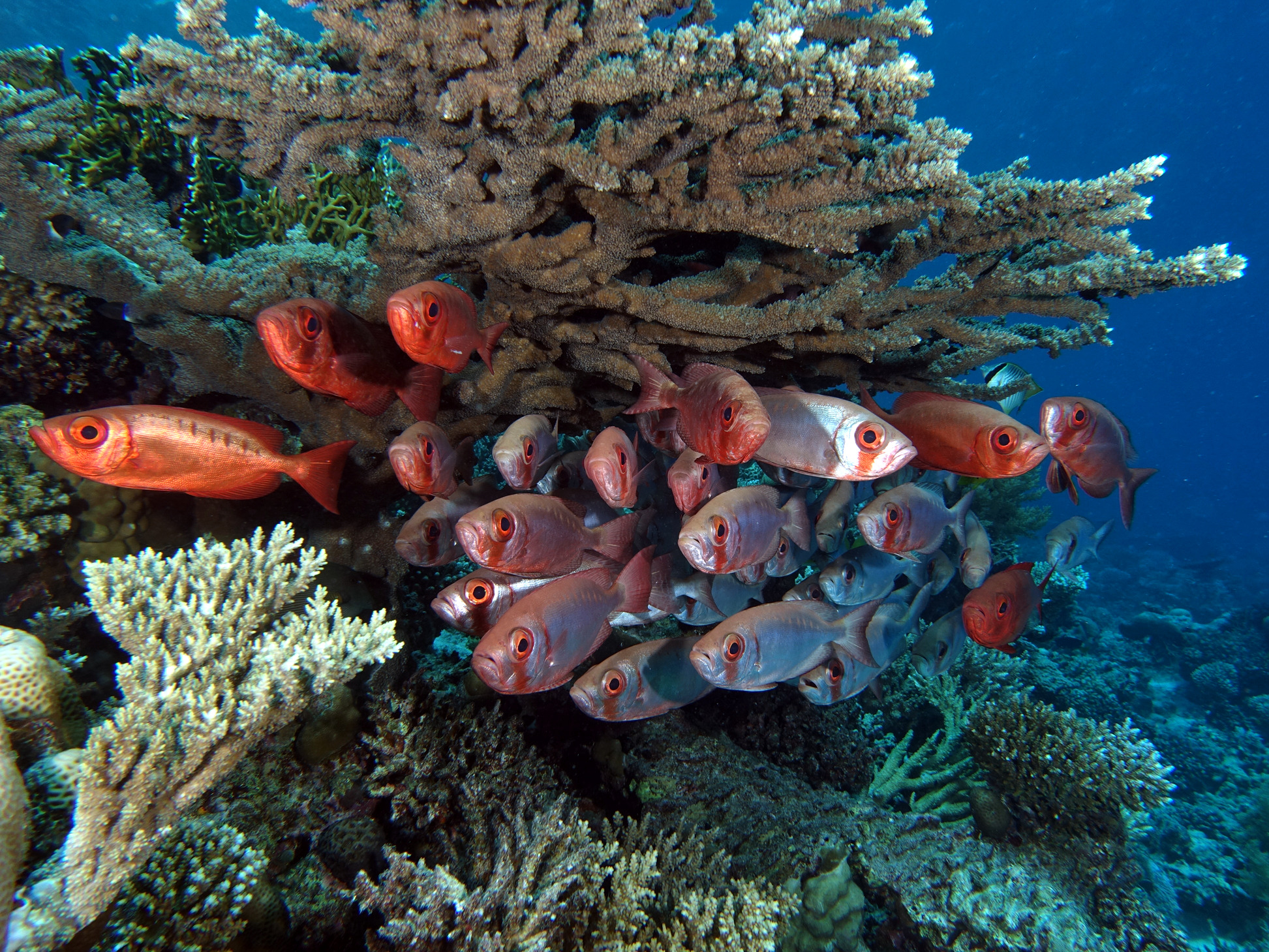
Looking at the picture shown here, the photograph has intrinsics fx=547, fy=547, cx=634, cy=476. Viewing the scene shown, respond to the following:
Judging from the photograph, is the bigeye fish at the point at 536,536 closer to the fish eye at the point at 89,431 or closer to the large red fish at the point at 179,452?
the large red fish at the point at 179,452

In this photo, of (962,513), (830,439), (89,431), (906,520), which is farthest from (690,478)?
(89,431)

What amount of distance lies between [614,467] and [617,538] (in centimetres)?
51

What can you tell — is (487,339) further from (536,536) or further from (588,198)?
(536,536)

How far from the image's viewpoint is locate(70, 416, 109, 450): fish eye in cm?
193

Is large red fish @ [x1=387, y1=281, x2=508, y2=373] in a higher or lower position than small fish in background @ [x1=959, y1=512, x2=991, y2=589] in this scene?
higher

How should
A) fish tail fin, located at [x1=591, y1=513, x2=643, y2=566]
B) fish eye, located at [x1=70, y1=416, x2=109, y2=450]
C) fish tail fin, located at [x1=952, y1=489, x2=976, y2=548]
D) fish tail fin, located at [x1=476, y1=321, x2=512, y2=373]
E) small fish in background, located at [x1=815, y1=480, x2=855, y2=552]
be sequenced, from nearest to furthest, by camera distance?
1. fish eye, located at [x1=70, y1=416, x2=109, y2=450]
2. fish tail fin, located at [x1=476, y1=321, x2=512, y2=373]
3. fish tail fin, located at [x1=591, y1=513, x2=643, y2=566]
4. fish tail fin, located at [x1=952, y1=489, x2=976, y2=548]
5. small fish in background, located at [x1=815, y1=480, x2=855, y2=552]

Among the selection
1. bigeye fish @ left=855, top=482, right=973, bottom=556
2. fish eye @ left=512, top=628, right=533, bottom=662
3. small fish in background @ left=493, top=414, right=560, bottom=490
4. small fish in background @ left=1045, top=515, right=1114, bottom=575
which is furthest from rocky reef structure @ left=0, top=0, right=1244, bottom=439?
small fish in background @ left=1045, top=515, right=1114, bottom=575

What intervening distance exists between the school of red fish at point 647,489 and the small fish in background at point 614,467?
0.01 m

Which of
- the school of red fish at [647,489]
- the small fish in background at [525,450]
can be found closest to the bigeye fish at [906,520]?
the school of red fish at [647,489]

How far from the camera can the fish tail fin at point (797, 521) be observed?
303 centimetres

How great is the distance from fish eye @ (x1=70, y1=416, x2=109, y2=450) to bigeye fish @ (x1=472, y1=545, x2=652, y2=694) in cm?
156

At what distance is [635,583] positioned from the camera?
2715 mm

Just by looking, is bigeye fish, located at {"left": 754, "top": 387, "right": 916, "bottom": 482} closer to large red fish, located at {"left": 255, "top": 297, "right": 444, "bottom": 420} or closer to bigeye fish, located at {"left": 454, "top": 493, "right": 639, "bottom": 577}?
bigeye fish, located at {"left": 454, "top": 493, "right": 639, "bottom": 577}

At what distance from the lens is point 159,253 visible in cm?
294
